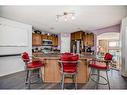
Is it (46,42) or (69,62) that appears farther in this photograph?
(46,42)

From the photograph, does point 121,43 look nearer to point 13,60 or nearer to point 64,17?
point 64,17

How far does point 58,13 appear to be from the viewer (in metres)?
3.30

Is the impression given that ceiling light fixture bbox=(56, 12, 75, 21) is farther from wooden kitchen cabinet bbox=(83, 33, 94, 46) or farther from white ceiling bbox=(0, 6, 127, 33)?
wooden kitchen cabinet bbox=(83, 33, 94, 46)

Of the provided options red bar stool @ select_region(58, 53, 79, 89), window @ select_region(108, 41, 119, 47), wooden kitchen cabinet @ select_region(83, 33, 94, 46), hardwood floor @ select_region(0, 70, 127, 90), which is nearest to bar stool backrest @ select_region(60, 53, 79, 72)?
red bar stool @ select_region(58, 53, 79, 89)

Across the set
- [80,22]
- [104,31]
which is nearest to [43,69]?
[80,22]

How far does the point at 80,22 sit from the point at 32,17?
119 centimetres

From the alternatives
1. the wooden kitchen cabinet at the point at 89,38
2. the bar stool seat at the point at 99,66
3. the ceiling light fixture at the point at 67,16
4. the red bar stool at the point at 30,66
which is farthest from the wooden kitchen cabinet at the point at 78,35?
the red bar stool at the point at 30,66

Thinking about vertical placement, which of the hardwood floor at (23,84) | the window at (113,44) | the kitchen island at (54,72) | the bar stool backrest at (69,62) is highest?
the window at (113,44)

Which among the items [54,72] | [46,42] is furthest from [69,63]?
[46,42]

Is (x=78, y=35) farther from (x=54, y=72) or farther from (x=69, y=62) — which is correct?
(x=54, y=72)

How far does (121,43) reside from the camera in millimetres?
4410

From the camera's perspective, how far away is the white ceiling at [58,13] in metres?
3.28

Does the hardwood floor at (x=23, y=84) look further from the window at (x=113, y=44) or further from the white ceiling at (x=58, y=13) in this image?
the white ceiling at (x=58, y=13)
